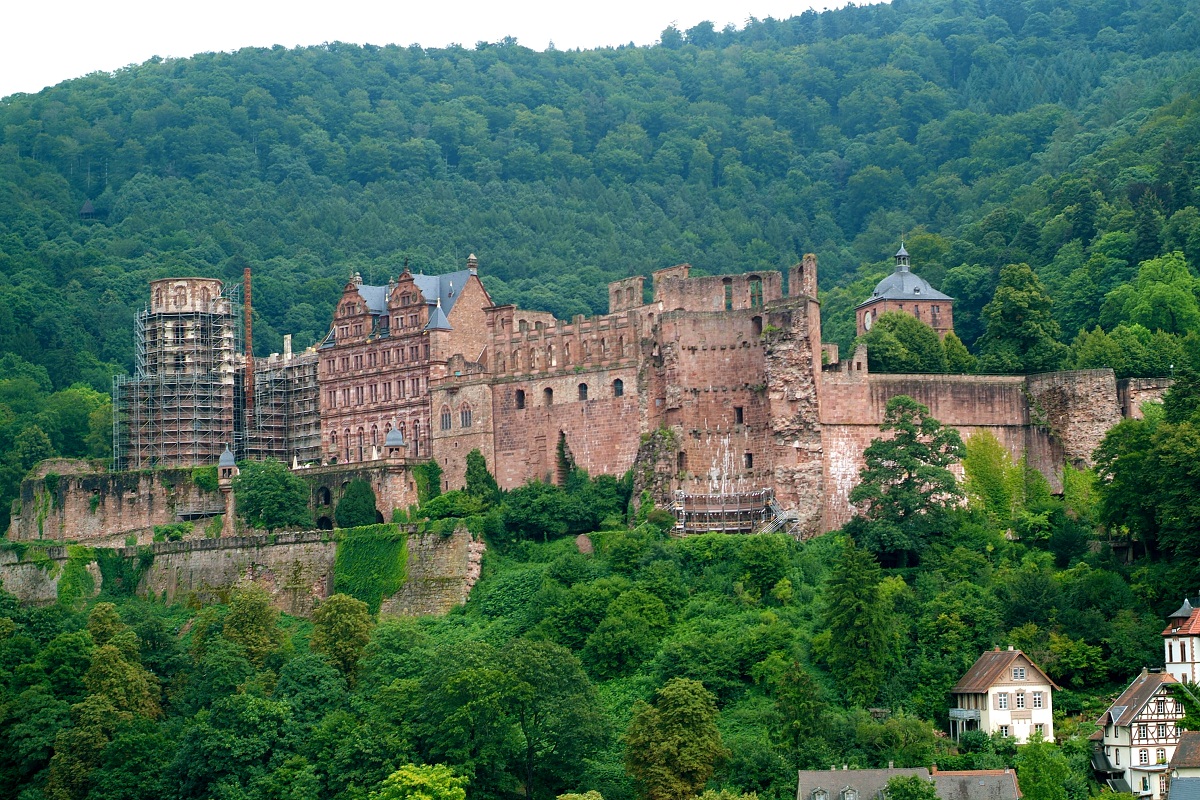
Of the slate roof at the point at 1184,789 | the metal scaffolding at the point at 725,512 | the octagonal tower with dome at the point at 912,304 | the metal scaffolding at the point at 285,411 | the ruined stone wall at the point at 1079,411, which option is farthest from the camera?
the octagonal tower with dome at the point at 912,304

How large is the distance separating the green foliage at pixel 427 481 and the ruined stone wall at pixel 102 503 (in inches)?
371

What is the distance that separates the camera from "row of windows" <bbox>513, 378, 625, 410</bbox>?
272 feet

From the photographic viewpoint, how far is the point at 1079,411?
8081 centimetres

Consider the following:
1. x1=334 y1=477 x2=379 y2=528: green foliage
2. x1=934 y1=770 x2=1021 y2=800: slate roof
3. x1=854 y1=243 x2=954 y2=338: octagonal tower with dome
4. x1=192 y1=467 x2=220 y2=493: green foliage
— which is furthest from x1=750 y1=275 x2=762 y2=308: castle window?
x1=192 y1=467 x2=220 y2=493: green foliage

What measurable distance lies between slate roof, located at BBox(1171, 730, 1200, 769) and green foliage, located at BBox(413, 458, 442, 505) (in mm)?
33318

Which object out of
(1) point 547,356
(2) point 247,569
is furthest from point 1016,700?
(2) point 247,569

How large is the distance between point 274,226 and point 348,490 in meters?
54.7

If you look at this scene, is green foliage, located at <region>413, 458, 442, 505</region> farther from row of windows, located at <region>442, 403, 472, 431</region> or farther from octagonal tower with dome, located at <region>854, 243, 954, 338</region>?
octagonal tower with dome, located at <region>854, 243, 954, 338</region>

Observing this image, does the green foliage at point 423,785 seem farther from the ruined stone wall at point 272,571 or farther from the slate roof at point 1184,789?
the slate roof at point 1184,789

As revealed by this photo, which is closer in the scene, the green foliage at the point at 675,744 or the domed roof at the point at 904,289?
the green foliage at the point at 675,744

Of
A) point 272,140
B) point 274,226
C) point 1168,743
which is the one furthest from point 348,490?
point 272,140

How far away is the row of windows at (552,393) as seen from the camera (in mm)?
82875

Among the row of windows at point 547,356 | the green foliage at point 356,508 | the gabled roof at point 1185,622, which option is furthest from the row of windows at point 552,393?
the gabled roof at point 1185,622

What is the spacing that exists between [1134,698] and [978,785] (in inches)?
222
